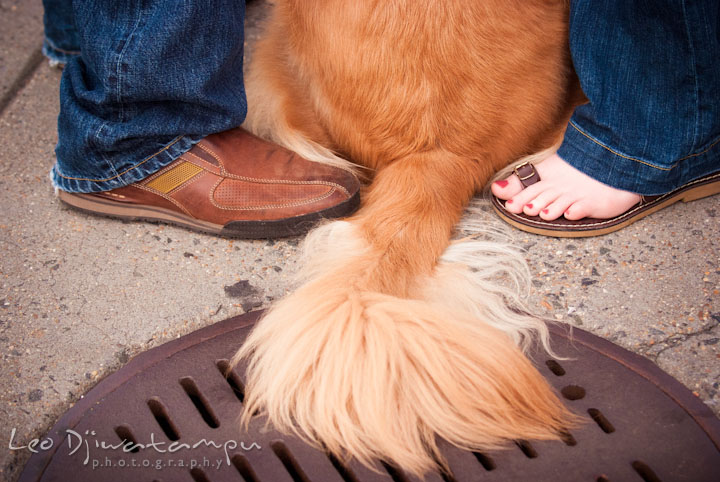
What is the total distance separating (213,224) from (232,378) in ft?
1.44

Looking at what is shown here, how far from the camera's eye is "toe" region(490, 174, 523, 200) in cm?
149

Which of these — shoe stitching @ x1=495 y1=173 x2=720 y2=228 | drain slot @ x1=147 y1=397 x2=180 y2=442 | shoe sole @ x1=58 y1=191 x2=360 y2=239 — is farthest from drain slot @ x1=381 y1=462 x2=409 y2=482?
shoe stitching @ x1=495 y1=173 x2=720 y2=228

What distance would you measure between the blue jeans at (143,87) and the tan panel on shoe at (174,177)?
26 mm

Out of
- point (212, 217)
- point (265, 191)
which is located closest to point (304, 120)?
point (265, 191)

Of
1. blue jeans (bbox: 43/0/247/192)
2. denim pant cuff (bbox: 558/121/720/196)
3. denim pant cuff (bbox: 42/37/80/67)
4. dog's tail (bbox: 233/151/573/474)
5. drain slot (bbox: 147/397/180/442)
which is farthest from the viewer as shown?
denim pant cuff (bbox: 42/37/80/67)

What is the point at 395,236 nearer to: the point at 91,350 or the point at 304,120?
the point at 304,120

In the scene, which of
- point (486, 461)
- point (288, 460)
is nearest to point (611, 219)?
point (486, 461)

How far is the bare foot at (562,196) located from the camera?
1.43m

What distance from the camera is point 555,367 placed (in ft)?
3.83

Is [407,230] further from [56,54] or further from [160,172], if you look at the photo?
[56,54]

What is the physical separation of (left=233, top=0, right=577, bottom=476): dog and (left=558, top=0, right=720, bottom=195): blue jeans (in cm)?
9

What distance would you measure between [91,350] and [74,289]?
0.20 m

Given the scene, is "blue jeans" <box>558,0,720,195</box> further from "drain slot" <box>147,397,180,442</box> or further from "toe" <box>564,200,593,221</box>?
"drain slot" <box>147,397,180,442</box>

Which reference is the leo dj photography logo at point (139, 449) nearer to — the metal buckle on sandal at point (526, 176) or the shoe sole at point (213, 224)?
the shoe sole at point (213, 224)
